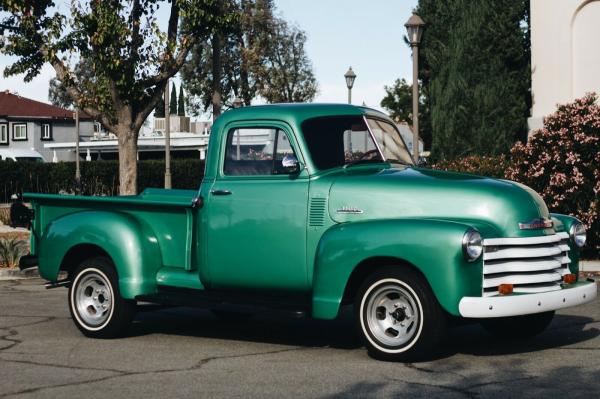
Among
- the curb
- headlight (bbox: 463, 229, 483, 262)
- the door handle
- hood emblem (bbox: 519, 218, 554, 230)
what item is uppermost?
the door handle

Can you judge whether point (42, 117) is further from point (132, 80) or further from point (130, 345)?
point (130, 345)

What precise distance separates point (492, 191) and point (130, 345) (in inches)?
149

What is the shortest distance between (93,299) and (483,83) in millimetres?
19972

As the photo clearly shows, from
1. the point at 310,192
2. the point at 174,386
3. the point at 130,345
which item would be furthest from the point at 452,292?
the point at 130,345

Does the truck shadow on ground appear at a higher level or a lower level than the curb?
lower

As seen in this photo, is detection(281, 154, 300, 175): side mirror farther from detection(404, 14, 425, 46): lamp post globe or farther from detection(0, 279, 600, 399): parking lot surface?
detection(404, 14, 425, 46): lamp post globe

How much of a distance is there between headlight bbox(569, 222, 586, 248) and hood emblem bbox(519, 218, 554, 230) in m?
0.71

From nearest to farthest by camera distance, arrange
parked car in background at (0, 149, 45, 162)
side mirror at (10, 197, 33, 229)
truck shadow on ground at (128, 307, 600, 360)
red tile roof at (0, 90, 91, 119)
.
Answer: truck shadow on ground at (128, 307, 600, 360) → side mirror at (10, 197, 33, 229) → parked car in background at (0, 149, 45, 162) → red tile roof at (0, 90, 91, 119)

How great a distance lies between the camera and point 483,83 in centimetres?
2923

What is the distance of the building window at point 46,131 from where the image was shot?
93.1 metres

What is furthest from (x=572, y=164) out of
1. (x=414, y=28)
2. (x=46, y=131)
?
(x=46, y=131)

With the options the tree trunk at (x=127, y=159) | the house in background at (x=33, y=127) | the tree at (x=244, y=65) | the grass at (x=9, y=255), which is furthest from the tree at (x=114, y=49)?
the house in background at (x=33, y=127)

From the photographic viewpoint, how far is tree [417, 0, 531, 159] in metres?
29.0

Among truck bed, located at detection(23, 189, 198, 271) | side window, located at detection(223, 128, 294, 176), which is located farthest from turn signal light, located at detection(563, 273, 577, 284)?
truck bed, located at detection(23, 189, 198, 271)
